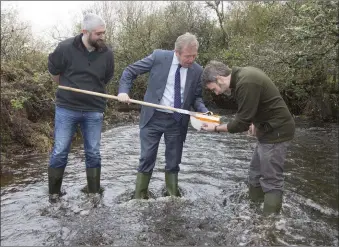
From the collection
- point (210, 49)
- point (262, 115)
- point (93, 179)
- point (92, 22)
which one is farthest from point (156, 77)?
point (210, 49)

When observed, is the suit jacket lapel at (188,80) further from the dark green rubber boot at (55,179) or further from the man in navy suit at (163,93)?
the dark green rubber boot at (55,179)

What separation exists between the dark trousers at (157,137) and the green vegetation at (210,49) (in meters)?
4.02

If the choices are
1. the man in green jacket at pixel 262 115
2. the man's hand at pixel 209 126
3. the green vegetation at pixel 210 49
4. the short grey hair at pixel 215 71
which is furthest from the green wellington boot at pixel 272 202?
the green vegetation at pixel 210 49

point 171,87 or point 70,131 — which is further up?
point 171,87

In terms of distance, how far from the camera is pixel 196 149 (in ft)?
31.8

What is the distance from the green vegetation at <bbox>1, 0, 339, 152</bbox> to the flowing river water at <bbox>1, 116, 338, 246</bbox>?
2.15m

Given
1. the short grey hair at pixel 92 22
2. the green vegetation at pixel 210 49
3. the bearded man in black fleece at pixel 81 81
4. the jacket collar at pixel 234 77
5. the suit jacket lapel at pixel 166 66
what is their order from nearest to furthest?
the jacket collar at pixel 234 77 < the short grey hair at pixel 92 22 < the bearded man in black fleece at pixel 81 81 < the suit jacket lapel at pixel 166 66 < the green vegetation at pixel 210 49

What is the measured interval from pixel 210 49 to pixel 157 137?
16.6 m

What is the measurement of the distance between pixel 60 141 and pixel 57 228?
1.24 meters

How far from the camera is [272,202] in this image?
196 inches

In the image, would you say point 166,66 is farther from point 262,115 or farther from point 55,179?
point 55,179

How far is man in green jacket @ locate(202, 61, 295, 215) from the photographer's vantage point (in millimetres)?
4480

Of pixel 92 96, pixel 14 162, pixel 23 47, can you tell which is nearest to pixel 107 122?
pixel 23 47

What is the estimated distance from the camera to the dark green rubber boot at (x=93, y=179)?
5785 millimetres
